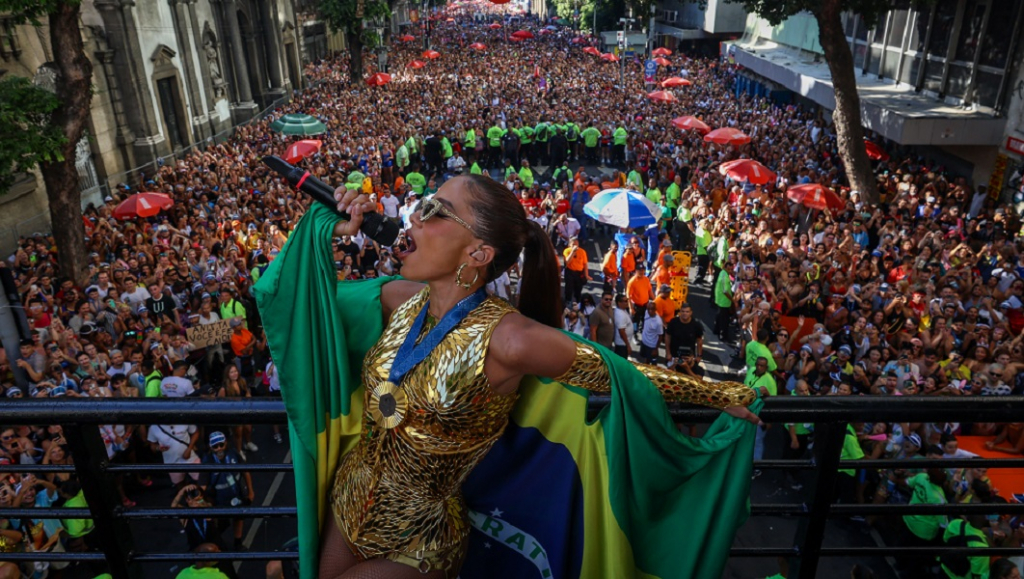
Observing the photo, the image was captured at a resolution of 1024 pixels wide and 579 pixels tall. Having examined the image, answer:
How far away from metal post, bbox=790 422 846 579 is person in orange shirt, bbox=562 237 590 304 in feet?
34.1

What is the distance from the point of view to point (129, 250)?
13539 millimetres

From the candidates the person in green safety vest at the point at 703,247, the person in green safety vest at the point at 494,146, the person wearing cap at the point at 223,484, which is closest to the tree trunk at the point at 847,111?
the person in green safety vest at the point at 703,247

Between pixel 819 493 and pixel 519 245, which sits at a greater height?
pixel 519 245

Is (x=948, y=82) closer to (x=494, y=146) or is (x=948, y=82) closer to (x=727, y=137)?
(x=727, y=137)

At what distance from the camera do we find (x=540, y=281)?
7.18ft

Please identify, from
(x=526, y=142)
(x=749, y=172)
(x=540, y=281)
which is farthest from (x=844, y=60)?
(x=540, y=281)

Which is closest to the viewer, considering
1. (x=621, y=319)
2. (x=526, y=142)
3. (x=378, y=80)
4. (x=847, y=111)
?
(x=621, y=319)

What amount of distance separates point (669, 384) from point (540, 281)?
496mm

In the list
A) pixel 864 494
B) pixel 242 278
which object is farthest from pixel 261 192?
pixel 864 494

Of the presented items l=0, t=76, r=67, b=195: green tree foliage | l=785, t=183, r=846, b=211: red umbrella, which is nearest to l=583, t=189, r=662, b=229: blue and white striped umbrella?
l=785, t=183, r=846, b=211: red umbrella

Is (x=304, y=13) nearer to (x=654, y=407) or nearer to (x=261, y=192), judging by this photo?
(x=261, y=192)

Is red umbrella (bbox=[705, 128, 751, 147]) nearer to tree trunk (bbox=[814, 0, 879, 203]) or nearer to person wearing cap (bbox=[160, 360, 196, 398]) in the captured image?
tree trunk (bbox=[814, 0, 879, 203])

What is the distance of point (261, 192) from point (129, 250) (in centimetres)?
425

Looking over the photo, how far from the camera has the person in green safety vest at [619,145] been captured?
24281 mm
